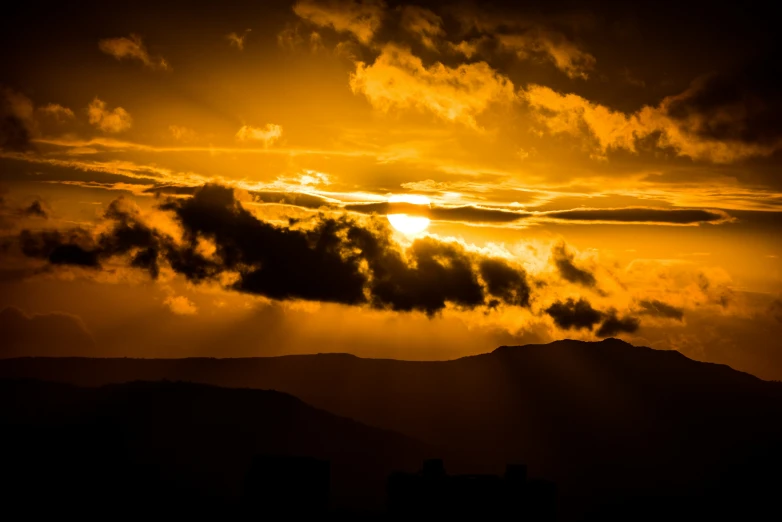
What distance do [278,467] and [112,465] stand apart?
8775 centimetres

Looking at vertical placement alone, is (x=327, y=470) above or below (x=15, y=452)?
above

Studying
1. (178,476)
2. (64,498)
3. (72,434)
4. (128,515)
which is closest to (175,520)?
(128,515)

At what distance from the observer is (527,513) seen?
102 metres

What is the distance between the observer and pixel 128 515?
156 metres

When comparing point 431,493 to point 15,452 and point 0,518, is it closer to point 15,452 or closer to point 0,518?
point 0,518

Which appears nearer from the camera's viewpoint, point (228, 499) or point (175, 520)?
point (175, 520)

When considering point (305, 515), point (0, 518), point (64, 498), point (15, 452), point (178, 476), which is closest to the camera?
point (305, 515)

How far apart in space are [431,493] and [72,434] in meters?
113

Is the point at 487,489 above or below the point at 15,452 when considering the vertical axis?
above

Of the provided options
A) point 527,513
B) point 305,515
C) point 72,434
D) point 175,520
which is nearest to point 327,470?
point 305,515

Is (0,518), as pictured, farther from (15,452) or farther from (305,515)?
(305,515)

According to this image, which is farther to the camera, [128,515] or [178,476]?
[178,476]

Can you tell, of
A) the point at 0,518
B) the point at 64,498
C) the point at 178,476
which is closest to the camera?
the point at 0,518

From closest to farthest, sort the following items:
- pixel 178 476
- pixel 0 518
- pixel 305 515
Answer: pixel 305 515 < pixel 0 518 < pixel 178 476
